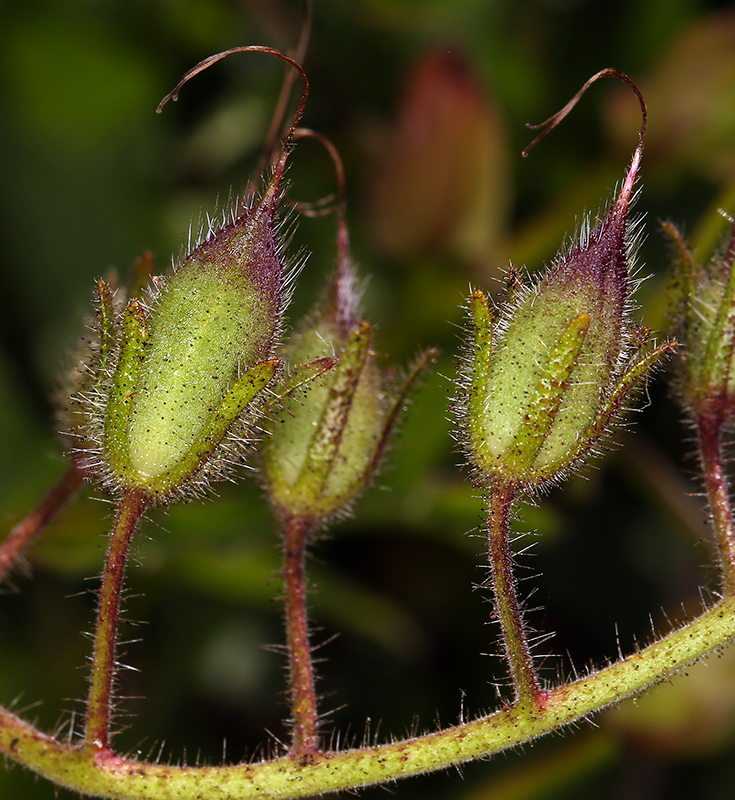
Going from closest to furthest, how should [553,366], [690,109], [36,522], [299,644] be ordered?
[553,366]
[299,644]
[36,522]
[690,109]

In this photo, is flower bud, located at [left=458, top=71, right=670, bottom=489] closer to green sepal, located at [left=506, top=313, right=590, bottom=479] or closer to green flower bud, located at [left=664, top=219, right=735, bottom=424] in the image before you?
green sepal, located at [left=506, top=313, right=590, bottom=479]

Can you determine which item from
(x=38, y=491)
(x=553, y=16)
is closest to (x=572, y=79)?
(x=553, y=16)

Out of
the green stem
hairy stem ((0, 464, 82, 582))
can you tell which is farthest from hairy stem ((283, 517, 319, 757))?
hairy stem ((0, 464, 82, 582))

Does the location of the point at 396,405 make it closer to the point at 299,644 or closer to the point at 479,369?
the point at 479,369

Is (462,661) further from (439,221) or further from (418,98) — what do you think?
(418,98)

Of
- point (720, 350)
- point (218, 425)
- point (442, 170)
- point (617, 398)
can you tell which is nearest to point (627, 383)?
point (617, 398)

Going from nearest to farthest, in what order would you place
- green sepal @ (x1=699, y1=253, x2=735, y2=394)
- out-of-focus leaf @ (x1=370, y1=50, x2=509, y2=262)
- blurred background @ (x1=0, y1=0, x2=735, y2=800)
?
green sepal @ (x1=699, y1=253, x2=735, y2=394)
blurred background @ (x1=0, y1=0, x2=735, y2=800)
out-of-focus leaf @ (x1=370, y1=50, x2=509, y2=262)

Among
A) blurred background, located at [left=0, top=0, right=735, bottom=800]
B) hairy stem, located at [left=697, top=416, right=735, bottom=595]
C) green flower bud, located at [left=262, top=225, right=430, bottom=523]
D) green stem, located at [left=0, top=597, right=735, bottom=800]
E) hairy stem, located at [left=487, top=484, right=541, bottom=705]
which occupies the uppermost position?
blurred background, located at [left=0, top=0, right=735, bottom=800]
